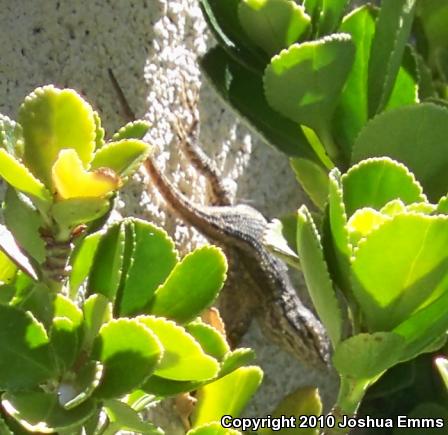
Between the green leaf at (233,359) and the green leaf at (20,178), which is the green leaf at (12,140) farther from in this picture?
the green leaf at (233,359)

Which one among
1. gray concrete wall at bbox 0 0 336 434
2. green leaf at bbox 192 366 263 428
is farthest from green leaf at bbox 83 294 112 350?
gray concrete wall at bbox 0 0 336 434

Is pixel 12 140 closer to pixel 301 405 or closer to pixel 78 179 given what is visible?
pixel 78 179

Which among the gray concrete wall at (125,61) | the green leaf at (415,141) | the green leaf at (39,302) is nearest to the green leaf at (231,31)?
the green leaf at (415,141)

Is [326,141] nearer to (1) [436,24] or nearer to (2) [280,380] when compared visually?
(1) [436,24]

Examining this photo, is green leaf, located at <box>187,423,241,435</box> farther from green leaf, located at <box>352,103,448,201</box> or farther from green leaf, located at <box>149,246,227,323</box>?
green leaf, located at <box>352,103,448,201</box>

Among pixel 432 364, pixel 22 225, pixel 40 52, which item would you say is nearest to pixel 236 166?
pixel 40 52
